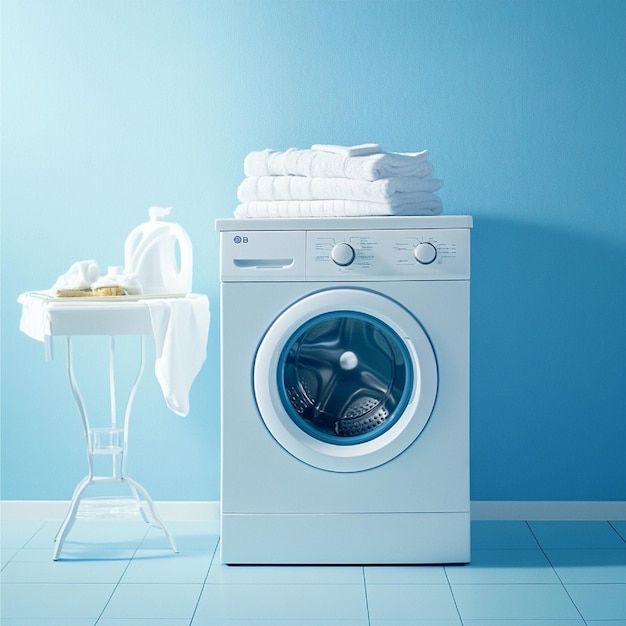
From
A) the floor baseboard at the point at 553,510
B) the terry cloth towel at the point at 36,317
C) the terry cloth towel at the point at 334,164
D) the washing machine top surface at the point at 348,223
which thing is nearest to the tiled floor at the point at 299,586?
the floor baseboard at the point at 553,510

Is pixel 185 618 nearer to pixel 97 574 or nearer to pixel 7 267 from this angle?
pixel 97 574

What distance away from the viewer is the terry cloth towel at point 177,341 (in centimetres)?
268

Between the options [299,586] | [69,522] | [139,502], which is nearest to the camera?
[299,586]

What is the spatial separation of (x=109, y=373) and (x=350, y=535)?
3.03ft

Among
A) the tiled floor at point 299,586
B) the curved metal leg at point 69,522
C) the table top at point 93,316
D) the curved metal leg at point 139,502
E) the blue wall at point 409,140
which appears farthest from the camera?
the blue wall at point 409,140

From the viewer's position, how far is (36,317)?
2.71m

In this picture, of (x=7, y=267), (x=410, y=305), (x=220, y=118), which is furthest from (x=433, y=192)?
(x=7, y=267)

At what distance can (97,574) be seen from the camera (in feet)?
8.90

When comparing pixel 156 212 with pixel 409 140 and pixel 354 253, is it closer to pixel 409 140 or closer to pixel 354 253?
pixel 354 253

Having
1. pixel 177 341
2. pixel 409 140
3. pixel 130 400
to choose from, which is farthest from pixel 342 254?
pixel 130 400

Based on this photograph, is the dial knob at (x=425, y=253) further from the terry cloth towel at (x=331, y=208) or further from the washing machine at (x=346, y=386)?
the terry cloth towel at (x=331, y=208)

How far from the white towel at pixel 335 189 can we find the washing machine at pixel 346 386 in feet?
Result: 0.25

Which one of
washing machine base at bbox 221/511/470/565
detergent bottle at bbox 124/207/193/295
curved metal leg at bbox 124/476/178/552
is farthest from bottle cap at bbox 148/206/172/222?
washing machine base at bbox 221/511/470/565

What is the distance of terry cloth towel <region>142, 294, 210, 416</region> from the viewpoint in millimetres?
2676
